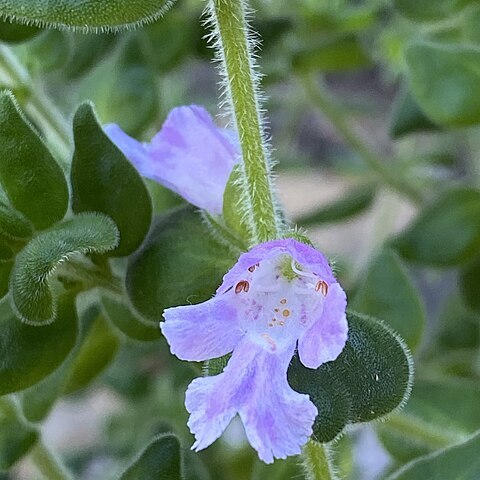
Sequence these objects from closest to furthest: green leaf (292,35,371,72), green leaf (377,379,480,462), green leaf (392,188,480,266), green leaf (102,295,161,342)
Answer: green leaf (102,295,161,342) → green leaf (377,379,480,462) → green leaf (392,188,480,266) → green leaf (292,35,371,72)

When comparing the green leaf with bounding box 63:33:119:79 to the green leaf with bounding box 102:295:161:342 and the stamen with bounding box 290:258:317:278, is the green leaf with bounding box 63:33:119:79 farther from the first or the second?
the stamen with bounding box 290:258:317:278

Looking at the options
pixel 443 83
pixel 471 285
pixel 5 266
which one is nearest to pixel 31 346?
pixel 5 266

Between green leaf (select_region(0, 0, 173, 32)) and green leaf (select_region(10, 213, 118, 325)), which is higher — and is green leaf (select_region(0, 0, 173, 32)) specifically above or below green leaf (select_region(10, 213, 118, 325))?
above

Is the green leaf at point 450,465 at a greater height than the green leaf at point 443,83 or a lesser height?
lesser

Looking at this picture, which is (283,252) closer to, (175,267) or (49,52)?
(175,267)

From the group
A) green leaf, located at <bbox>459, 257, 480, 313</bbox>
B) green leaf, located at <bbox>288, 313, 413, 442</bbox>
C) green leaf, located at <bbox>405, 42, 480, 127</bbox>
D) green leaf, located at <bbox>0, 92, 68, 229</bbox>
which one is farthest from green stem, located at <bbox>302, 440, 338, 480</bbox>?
green leaf, located at <bbox>459, 257, 480, 313</bbox>

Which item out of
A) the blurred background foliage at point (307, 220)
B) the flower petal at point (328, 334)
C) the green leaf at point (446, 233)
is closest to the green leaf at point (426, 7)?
the blurred background foliage at point (307, 220)

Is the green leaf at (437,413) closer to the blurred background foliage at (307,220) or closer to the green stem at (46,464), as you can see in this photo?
the blurred background foliage at (307,220)

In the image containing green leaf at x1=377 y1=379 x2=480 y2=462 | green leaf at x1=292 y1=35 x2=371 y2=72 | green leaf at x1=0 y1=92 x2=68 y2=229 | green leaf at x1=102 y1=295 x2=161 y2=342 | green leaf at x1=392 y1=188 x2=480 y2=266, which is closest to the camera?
green leaf at x1=0 y1=92 x2=68 y2=229
